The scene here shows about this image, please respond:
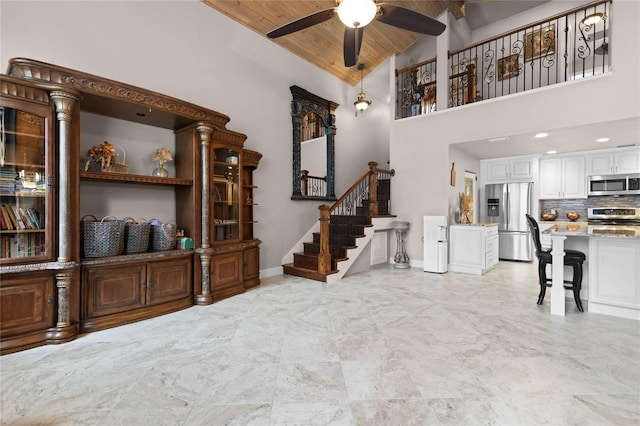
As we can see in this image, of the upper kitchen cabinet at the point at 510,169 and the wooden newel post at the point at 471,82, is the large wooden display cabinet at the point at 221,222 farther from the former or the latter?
the upper kitchen cabinet at the point at 510,169

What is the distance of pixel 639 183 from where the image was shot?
556 cm

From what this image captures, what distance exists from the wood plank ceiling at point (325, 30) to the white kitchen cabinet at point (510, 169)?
3.51 meters

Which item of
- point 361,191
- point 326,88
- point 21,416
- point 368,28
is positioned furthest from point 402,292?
point 368,28

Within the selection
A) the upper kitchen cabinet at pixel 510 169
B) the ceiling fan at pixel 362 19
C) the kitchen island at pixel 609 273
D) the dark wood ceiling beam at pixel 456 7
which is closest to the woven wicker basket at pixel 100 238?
the ceiling fan at pixel 362 19

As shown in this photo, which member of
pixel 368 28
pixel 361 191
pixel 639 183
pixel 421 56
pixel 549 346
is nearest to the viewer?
pixel 549 346

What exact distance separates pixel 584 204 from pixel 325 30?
22.2ft

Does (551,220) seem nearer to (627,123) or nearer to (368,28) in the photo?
(627,123)

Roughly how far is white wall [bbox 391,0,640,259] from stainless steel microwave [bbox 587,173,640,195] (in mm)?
2721

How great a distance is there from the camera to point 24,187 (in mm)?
2586

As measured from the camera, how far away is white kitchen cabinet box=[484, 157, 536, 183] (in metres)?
6.54

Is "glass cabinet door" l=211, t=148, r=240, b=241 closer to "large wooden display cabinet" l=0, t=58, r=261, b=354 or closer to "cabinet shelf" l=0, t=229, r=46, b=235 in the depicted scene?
"large wooden display cabinet" l=0, t=58, r=261, b=354

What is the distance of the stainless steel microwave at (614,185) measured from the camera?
5.61 meters

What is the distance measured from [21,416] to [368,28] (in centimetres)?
724

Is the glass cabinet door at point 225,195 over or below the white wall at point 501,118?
below
